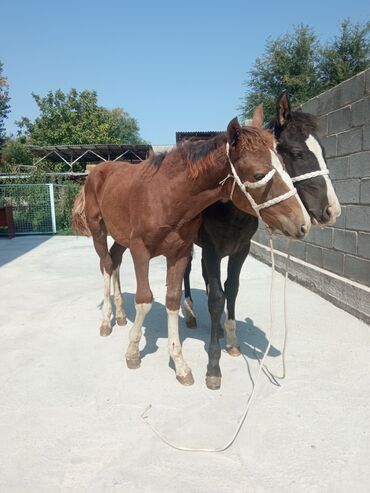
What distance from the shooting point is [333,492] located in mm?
1648

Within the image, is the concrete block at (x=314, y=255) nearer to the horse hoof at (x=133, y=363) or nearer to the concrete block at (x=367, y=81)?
the concrete block at (x=367, y=81)

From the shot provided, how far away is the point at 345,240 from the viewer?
14.0 ft

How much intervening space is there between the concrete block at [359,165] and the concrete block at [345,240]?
649 mm

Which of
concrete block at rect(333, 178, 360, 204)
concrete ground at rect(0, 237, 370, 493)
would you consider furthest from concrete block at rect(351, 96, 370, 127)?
concrete ground at rect(0, 237, 370, 493)

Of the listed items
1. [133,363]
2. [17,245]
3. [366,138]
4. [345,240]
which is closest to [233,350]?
[133,363]

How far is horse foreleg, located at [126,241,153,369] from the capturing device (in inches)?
106

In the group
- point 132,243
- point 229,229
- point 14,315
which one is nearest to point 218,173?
point 229,229

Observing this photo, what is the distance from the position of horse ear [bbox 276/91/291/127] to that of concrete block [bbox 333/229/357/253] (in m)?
2.12

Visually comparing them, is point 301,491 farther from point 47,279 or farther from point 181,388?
point 47,279

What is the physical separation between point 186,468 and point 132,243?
4.98 feet

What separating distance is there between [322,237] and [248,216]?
2.40 metres

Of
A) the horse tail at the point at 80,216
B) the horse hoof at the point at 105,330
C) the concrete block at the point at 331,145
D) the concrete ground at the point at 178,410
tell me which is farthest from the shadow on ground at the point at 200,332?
the concrete block at the point at 331,145

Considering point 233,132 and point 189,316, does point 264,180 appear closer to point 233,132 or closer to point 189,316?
point 233,132

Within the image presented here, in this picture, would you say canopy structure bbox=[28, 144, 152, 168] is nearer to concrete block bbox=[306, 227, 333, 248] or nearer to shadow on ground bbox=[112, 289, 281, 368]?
concrete block bbox=[306, 227, 333, 248]
